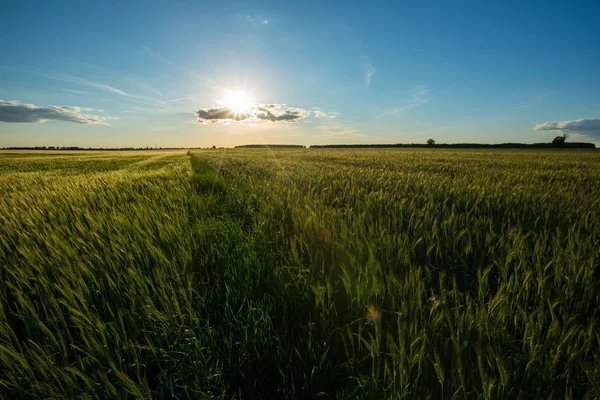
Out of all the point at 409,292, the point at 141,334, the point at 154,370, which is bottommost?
the point at 154,370

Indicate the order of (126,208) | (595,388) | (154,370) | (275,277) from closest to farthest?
(595,388) < (154,370) < (275,277) < (126,208)

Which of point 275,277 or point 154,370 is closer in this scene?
point 154,370

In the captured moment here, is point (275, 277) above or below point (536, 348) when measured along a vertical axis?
below

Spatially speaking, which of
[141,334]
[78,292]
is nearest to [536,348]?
[141,334]

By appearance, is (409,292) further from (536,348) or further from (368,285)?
(536,348)

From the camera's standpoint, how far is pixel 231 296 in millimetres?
1611

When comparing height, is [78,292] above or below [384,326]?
above

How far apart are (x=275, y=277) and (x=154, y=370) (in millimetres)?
804

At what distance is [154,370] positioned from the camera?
50.8 inches

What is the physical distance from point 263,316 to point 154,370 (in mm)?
548

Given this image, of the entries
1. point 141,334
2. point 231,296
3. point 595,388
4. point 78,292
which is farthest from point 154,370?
point 595,388

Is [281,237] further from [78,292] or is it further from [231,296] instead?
[78,292]

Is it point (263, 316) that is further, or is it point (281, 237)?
point (281, 237)

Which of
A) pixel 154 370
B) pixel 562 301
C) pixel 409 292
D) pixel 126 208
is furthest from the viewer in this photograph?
pixel 126 208
